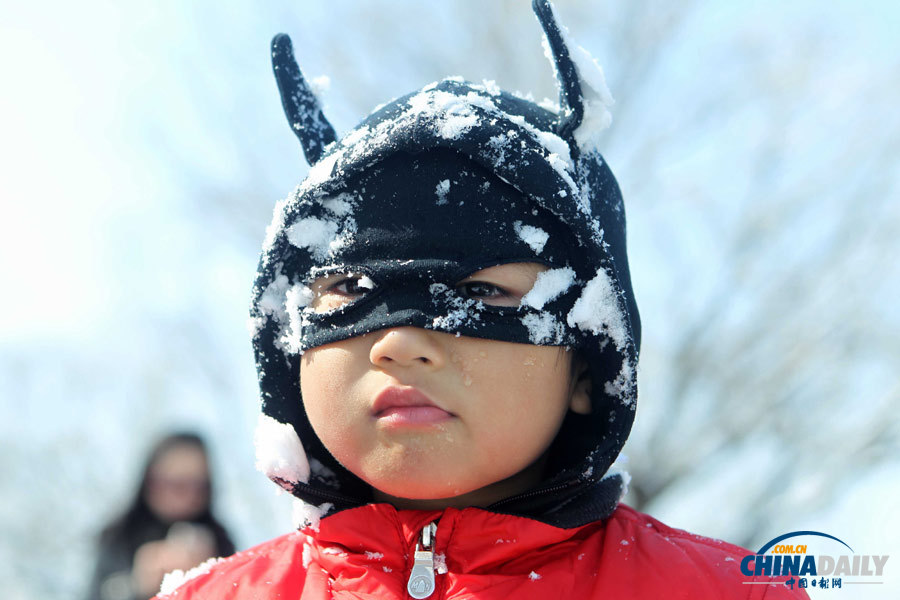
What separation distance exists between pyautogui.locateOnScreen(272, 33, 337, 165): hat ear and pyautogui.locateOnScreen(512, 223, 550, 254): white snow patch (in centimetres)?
74

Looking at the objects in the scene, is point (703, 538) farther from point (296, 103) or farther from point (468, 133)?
point (296, 103)

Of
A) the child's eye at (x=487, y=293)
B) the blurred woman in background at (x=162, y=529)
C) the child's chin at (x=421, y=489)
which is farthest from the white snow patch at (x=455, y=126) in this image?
the blurred woman in background at (x=162, y=529)

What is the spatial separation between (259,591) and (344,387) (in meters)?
0.57

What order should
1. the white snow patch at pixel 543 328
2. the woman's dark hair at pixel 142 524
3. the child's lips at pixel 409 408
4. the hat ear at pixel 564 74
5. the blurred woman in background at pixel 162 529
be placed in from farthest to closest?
the woman's dark hair at pixel 142 524 → the blurred woman in background at pixel 162 529 → the hat ear at pixel 564 74 → the white snow patch at pixel 543 328 → the child's lips at pixel 409 408

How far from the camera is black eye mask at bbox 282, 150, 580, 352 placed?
5.69ft

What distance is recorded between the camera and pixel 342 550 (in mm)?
1904

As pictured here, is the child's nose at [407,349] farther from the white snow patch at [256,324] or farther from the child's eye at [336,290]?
the white snow patch at [256,324]

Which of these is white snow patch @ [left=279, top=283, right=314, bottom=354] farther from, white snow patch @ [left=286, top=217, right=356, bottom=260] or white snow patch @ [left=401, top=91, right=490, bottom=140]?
white snow patch @ [left=401, top=91, right=490, bottom=140]

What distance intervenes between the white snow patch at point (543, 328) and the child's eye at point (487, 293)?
56 millimetres

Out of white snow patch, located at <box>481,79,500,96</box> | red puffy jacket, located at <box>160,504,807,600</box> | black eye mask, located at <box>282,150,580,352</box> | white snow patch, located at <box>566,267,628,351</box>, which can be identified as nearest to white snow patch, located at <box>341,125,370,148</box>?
black eye mask, located at <box>282,150,580,352</box>

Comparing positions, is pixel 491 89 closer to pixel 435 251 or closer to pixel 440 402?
pixel 435 251

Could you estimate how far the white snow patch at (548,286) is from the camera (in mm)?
1785

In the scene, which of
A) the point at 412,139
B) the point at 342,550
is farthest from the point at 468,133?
the point at 342,550

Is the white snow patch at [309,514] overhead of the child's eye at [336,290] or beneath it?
beneath
